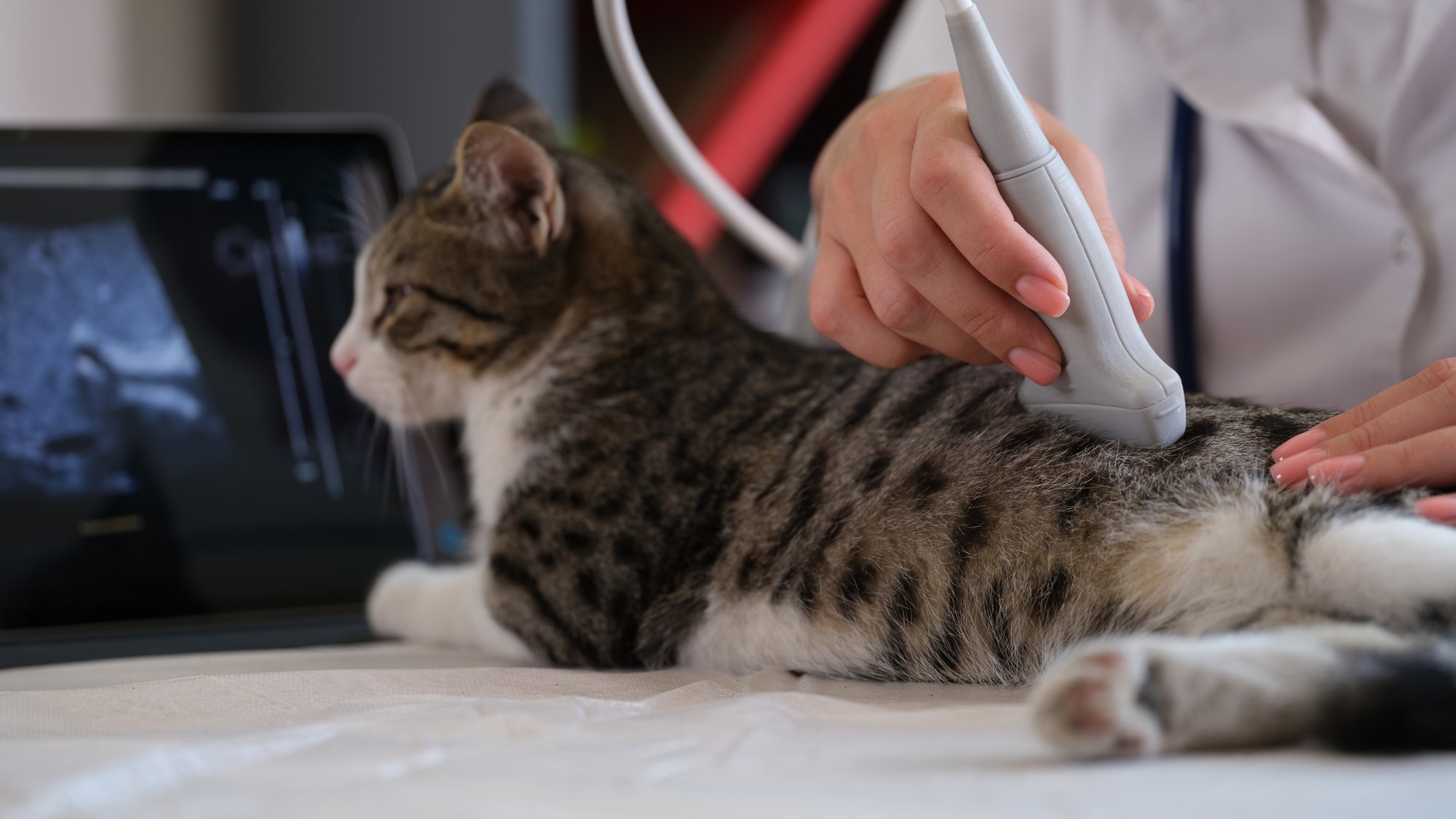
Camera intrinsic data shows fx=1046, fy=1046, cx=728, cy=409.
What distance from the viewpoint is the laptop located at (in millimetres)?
967

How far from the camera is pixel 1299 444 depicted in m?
0.61

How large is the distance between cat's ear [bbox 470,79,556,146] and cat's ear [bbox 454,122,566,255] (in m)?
0.18

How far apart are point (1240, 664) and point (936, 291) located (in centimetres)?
27

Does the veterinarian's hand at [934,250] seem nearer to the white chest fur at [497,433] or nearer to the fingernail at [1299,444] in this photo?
the fingernail at [1299,444]

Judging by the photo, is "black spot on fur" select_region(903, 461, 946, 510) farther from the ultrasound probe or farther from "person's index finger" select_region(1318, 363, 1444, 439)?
"person's index finger" select_region(1318, 363, 1444, 439)

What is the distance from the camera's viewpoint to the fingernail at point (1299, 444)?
1.98ft

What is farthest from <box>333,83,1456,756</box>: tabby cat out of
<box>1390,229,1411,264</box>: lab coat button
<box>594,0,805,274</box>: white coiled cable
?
<box>1390,229,1411,264</box>: lab coat button

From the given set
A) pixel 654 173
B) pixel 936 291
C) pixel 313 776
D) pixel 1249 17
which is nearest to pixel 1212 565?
pixel 936 291

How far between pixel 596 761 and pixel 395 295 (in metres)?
0.68

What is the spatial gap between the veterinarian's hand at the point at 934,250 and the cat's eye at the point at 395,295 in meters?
0.43

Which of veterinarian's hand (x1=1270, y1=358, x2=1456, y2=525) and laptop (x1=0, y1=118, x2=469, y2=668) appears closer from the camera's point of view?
veterinarian's hand (x1=1270, y1=358, x2=1456, y2=525)

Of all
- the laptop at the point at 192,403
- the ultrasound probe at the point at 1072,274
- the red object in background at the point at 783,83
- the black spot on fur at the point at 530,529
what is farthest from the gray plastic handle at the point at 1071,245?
the red object in background at the point at 783,83

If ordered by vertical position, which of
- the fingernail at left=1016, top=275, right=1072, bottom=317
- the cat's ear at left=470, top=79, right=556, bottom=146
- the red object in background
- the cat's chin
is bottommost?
the cat's chin

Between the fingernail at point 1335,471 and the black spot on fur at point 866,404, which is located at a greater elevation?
the black spot on fur at point 866,404
